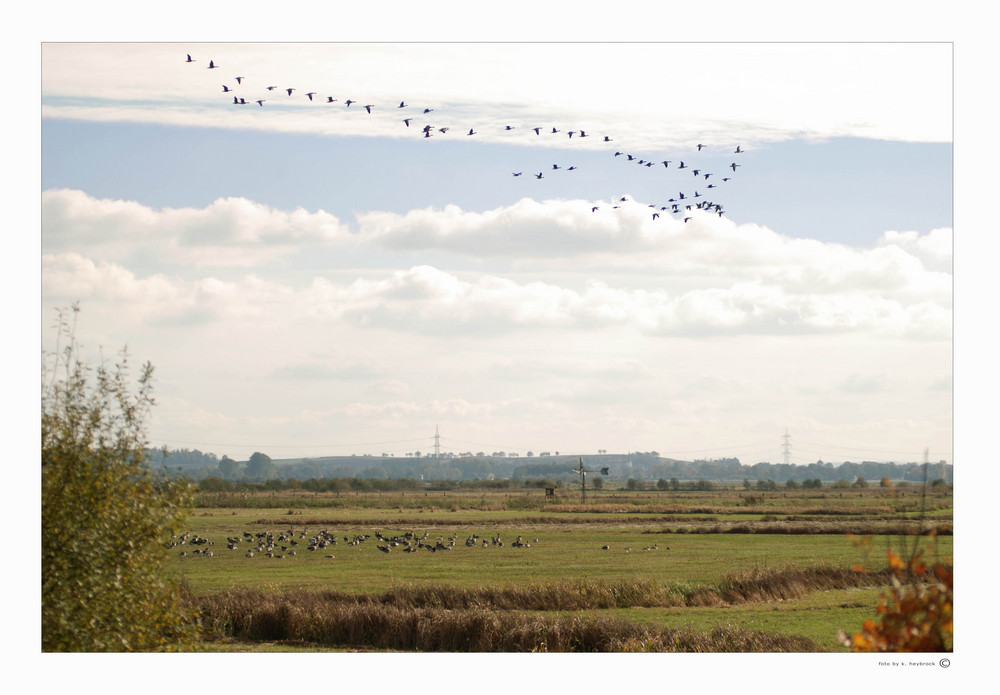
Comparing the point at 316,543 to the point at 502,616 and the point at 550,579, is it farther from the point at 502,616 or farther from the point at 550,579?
the point at 502,616

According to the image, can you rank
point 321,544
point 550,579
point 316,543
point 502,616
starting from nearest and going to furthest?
point 502,616
point 550,579
point 316,543
point 321,544

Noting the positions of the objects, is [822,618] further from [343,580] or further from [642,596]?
[343,580]

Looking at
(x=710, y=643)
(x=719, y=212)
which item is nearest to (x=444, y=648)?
(x=710, y=643)

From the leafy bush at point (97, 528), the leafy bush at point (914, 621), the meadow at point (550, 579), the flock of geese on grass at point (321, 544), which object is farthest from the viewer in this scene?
the flock of geese on grass at point (321, 544)

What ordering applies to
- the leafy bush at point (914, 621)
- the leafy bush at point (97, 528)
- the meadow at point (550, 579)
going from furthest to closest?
the meadow at point (550, 579)
the leafy bush at point (97, 528)
the leafy bush at point (914, 621)

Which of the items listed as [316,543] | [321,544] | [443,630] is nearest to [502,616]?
[443,630]

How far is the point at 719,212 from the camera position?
26938mm

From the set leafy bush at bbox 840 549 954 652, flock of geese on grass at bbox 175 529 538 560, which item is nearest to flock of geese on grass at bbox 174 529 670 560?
flock of geese on grass at bbox 175 529 538 560

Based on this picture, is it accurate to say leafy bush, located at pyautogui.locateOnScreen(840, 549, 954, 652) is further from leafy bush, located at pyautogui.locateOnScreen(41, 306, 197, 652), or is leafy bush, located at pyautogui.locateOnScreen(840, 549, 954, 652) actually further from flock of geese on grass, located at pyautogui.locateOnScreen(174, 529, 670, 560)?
flock of geese on grass, located at pyautogui.locateOnScreen(174, 529, 670, 560)

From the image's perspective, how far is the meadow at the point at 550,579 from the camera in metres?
25.3

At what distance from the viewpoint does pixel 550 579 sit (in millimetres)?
41281

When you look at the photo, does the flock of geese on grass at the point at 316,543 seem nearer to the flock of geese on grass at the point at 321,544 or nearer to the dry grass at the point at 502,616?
the flock of geese on grass at the point at 321,544

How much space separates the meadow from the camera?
2534 centimetres

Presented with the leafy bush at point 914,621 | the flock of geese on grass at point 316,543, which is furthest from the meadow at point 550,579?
the leafy bush at point 914,621
